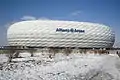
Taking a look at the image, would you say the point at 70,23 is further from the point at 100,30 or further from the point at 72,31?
the point at 100,30

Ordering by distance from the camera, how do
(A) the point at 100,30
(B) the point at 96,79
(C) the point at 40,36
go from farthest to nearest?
(A) the point at 100,30, (C) the point at 40,36, (B) the point at 96,79

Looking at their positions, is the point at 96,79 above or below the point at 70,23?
below

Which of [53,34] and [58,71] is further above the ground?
[53,34]

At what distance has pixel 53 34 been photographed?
78.2 metres

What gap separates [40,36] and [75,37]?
1187cm

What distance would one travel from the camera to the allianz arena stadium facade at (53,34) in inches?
3068

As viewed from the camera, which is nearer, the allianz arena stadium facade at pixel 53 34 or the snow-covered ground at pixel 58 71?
the snow-covered ground at pixel 58 71

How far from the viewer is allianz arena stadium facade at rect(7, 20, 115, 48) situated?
77938 mm

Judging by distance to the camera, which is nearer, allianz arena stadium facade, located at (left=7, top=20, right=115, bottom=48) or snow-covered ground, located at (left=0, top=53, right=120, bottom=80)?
snow-covered ground, located at (left=0, top=53, right=120, bottom=80)

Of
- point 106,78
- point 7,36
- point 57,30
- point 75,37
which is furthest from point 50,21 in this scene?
point 106,78

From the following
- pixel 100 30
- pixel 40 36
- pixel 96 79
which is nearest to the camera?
pixel 96 79

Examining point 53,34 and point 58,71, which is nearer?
point 58,71

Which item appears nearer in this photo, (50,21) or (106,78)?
(106,78)

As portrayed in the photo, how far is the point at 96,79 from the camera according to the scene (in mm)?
10391
